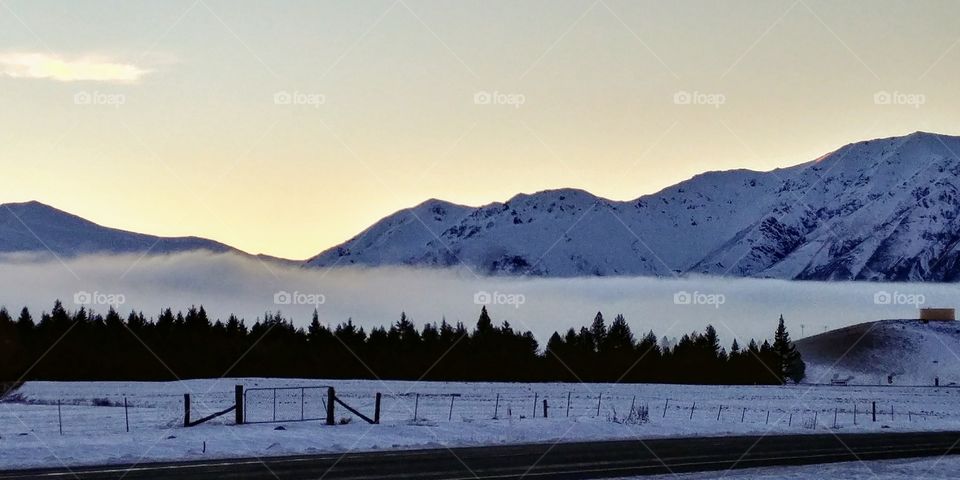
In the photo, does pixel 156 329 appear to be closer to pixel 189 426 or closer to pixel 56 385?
pixel 56 385

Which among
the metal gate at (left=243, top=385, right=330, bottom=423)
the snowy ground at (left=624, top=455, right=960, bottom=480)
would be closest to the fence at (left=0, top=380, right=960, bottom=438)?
the metal gate at (left=243, top=385, right=330, bottom=423)

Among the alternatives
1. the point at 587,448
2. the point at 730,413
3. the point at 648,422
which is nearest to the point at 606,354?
the point at 730,413

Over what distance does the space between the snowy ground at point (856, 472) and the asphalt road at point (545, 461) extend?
1.25 metres

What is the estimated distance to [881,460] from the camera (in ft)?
134

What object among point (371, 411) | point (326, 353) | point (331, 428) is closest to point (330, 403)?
point (331, 428)

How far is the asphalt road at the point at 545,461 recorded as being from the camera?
3166 cm

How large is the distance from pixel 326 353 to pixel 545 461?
110983mm

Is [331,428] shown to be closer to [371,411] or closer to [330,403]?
[330,403]

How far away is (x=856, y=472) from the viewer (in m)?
36.1

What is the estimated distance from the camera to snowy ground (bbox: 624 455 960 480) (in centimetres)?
3384

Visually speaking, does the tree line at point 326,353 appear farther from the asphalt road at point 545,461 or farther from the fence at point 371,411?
the asphalt road at point 545,461

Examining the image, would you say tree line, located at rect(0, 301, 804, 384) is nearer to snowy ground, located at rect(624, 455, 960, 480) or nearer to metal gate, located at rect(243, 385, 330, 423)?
metal gate, located at rect(243, 385, 330, 423)

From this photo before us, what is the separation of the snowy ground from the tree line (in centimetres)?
9962

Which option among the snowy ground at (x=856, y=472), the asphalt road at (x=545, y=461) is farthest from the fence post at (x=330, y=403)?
the snowy ground at (x=856, y=472)
